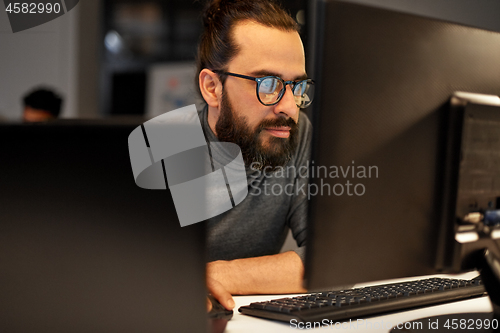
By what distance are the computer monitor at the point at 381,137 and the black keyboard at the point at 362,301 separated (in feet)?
0.47

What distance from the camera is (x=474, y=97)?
0.62 meters

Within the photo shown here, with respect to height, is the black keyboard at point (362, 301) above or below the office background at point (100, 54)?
below

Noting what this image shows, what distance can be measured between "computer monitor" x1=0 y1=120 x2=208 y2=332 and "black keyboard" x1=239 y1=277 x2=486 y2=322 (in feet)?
0.77

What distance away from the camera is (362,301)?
2.43 ft

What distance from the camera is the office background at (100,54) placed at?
11.5 feet

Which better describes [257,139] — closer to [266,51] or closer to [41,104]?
[266,51]

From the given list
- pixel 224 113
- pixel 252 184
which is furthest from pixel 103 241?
pixel 224 113

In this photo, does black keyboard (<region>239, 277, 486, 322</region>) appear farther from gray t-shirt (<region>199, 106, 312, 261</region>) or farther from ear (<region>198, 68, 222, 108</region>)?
ear (<region>198, 68, 222, 108</region>)

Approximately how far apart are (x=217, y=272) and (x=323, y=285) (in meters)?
0.45

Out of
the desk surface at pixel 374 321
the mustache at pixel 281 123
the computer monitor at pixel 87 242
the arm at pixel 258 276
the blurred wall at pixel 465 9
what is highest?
the blurred wall at pixel 465 9

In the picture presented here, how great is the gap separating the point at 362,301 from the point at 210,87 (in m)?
1.16

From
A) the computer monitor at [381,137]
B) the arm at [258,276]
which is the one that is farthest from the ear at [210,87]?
the computer monitor at [381,137]

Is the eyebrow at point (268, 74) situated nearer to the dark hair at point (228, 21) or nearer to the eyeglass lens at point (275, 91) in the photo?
the eyeglass lens at point (275, 91)

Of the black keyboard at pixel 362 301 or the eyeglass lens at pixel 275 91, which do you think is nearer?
the black keyboard at pixel 362 301
